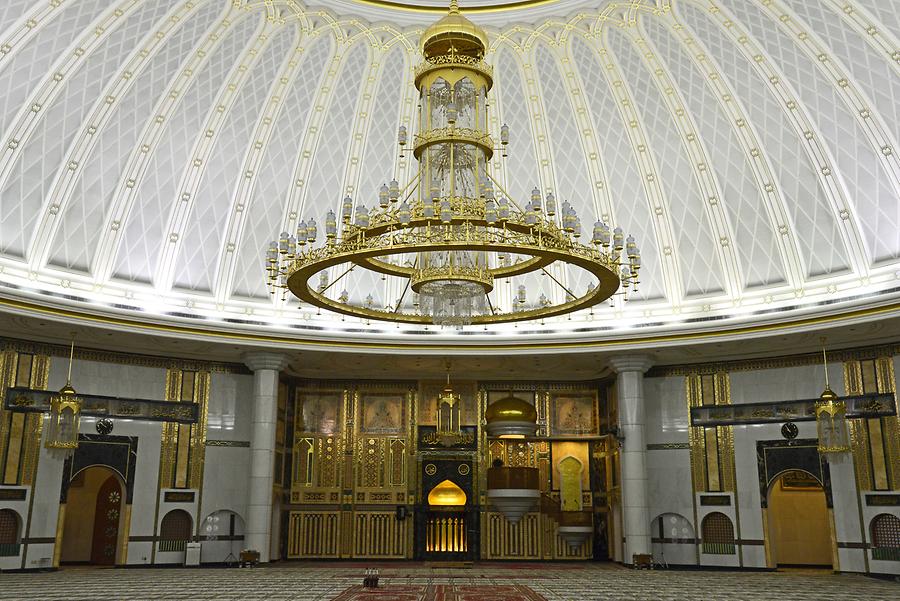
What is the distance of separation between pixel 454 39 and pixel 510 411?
12.7 meters

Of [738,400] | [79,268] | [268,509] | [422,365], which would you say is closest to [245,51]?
[79,268]

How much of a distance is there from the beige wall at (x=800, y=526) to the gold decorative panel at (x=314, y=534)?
1292 cm

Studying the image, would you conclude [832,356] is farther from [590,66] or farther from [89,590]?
[89,590]

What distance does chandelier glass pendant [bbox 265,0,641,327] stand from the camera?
10.6 m

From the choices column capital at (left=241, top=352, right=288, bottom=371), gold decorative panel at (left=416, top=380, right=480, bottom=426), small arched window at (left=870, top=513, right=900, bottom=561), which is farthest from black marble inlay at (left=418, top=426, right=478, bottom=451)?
small arched window at (left=870, top=513, right=900, bottom=561)

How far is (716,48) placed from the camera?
59.7 ft

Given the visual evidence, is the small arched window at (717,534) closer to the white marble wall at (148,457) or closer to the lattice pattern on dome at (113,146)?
the white marble wall at (148,457)

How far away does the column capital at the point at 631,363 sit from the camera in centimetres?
2183

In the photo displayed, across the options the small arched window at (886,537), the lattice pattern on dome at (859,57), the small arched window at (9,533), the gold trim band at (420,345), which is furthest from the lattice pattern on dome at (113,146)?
the small arched window at (886,537)

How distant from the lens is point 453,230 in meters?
10.8

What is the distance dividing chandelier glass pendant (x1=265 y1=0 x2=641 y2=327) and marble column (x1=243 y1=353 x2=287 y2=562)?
9227 mm

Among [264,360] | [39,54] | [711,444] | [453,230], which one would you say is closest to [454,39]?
[453,230]

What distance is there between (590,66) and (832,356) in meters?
9.47

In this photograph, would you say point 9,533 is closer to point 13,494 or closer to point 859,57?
point 13,494
